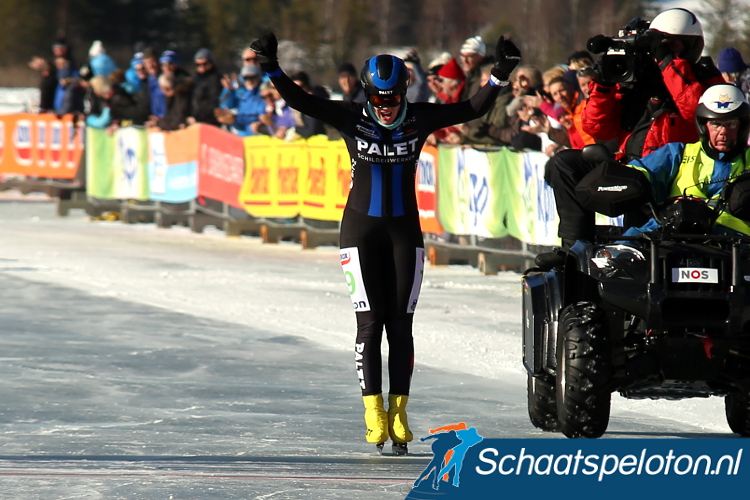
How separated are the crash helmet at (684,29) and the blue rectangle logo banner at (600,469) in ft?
13.2

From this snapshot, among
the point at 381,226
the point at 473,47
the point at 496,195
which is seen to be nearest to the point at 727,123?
the point at 381,226

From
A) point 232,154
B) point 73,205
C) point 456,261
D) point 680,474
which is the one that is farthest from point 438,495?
point 73,205

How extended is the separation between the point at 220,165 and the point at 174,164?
1247 millimetres

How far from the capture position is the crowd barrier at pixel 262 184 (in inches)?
561

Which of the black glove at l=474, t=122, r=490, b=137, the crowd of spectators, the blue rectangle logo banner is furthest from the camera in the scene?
the black glove at l=474, t=122, r=490, b=137

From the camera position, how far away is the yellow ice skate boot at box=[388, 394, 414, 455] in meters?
6.71

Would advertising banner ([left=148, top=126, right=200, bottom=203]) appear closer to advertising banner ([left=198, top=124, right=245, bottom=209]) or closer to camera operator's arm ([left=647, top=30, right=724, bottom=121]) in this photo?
advertising banner ([left=198, top=124, right=245, bottom=209])

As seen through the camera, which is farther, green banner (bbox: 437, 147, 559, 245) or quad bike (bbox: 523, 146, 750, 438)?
green banner (bbox: 437, 147, 559, 245)

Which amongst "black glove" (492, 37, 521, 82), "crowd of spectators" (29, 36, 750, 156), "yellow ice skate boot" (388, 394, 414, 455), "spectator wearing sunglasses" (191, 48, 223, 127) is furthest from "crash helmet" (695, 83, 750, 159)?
"spectator wearing sunglasses" (191, 48, 223, 127)

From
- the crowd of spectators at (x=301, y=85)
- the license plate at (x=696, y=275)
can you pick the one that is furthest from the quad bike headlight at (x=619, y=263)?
the crowd of spectators at (x=301, y=85)

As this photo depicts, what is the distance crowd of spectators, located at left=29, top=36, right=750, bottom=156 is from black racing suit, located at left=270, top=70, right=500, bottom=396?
330cm

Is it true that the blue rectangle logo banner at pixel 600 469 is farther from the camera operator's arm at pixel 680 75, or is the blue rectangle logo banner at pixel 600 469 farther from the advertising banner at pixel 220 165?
the advertising banner at pixel 220 165

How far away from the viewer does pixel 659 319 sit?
602 cm

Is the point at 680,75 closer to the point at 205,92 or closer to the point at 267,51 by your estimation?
the point at 267,51
